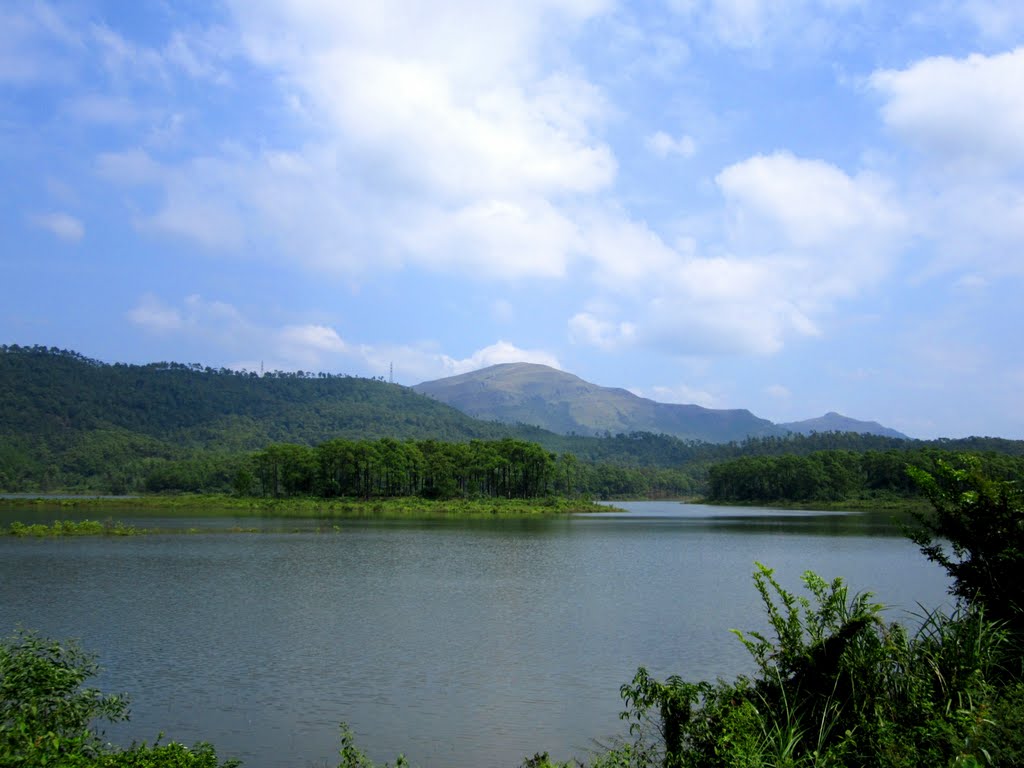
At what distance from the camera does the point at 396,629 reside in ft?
77.1

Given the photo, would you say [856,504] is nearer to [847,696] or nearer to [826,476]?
[826,476]

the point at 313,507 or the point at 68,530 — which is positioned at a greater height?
the point at 68,530

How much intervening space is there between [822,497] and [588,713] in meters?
128

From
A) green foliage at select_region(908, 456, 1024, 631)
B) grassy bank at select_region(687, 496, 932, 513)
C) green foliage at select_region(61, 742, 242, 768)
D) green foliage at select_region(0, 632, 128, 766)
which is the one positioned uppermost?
green foliage at select_region(908, 456, 1024, 631)

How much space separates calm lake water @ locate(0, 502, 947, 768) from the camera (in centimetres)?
1491

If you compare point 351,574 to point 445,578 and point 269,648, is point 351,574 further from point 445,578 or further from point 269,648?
point 269,648

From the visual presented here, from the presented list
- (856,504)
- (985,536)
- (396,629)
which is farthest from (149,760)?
(856,504)

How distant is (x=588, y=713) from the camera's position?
15.8 m

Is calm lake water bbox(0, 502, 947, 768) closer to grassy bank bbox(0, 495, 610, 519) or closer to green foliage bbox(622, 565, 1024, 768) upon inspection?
green foliage bbox(622, 565, 1024, 768)

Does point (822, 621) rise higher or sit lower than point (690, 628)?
higher

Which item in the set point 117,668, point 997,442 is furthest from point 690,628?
point 997,442

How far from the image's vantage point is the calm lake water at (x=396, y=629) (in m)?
14.9

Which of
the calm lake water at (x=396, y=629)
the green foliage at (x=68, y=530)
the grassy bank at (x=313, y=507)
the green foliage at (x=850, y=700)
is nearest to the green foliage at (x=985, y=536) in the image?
the green foliage at (x=850, y=700)

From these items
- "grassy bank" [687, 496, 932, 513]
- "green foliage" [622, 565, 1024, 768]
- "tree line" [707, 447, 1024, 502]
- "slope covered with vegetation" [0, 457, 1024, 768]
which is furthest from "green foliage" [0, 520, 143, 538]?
"tree line" [707, 447, 1024, 502]
